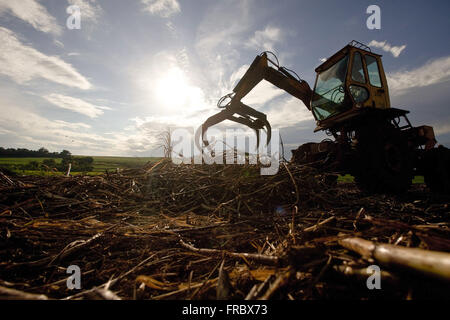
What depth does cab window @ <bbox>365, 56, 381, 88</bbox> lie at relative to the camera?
509 cm

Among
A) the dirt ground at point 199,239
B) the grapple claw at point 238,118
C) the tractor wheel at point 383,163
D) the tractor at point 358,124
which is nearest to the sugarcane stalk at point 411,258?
the dirt ground at point 199,239

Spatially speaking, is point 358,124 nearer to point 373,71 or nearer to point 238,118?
point 373,71

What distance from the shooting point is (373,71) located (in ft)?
17.1

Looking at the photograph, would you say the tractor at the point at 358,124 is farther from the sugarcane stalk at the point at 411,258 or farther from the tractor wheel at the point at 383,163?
the sugarcane stalk at the point at 411,258

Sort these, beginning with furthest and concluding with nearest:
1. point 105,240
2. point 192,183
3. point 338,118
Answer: point 338,118
point 192,183
point 105,240

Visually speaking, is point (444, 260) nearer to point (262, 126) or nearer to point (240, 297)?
point (240, 297)

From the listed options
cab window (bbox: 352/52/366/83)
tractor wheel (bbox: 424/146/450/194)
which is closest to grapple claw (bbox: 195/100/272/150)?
cab window (bbox: 352/52/366/83)

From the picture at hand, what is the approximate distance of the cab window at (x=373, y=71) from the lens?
16.7 ft

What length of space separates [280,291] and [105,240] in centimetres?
146

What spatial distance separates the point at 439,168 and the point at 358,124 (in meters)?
2.30

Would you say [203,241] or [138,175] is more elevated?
[138,175]

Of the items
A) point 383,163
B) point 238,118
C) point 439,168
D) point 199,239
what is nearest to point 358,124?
point 383,163

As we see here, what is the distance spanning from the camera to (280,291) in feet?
2.59

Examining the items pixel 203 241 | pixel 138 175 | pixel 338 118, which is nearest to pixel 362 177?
pixel 338 118
